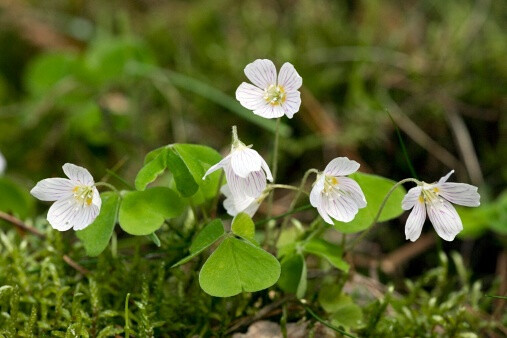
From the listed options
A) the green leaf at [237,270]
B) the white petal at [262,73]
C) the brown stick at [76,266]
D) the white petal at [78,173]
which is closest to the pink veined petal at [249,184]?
the green leaf at [237,270]

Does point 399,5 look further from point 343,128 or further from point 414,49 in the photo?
point 343,128

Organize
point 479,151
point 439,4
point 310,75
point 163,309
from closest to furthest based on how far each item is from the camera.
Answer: point 163,309 → point 479,151 → point 310,75 → point 439,4

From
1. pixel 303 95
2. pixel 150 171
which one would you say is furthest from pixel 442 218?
pixel 303 95

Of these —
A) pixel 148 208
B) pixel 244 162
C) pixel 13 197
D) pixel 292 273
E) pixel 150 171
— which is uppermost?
pixel 244 162

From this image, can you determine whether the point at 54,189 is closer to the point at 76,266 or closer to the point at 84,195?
the point at 84,195

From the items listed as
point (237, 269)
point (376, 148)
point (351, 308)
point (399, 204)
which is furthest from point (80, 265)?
point (376, 148)

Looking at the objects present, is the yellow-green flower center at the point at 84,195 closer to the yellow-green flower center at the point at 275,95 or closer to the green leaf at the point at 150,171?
the green leaf at the point at 150,171

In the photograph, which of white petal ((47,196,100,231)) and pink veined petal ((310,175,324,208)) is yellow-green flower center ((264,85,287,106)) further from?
white petal ((47,196,100,231))
